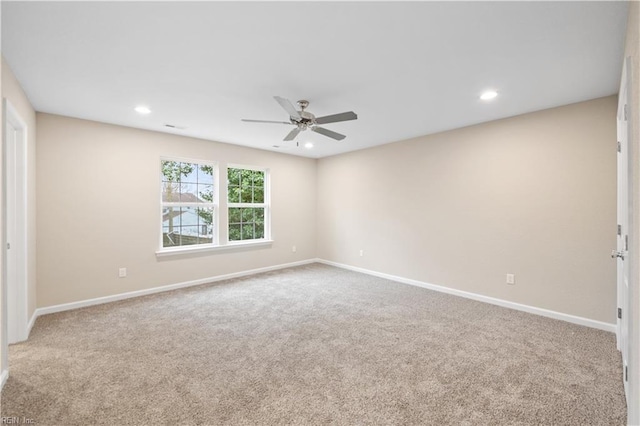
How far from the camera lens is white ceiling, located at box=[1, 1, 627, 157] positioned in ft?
5.66

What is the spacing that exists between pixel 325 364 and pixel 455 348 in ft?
3.98

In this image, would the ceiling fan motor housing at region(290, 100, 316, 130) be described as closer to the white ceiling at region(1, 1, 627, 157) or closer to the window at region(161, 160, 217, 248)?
the white ceiling at region(1, 1, 627, 157)

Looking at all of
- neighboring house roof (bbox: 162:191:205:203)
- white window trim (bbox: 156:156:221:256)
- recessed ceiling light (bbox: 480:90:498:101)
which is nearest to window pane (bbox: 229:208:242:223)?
white window trim (bbox: 156:156:221:256)

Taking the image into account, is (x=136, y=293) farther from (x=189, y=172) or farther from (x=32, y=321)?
(x=189, y=172)

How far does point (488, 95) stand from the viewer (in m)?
2.97

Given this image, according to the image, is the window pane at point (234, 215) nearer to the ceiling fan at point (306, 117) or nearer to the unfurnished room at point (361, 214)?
the unfurnished room at point (361, 214)

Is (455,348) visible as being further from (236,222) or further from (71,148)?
(71,148)

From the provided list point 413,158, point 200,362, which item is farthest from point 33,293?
point 413,158

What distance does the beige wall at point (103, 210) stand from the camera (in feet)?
11.5

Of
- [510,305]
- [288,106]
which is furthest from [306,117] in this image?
[510,305]

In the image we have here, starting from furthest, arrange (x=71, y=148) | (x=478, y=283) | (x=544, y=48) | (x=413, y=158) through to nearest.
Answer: (x=413, y=158) < (x=478, y=283) < (x=71, y=148) < (x=544, y=48)

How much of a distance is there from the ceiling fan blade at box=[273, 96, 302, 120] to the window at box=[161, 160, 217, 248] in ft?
9.12

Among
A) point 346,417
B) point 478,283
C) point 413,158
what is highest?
point 413,158

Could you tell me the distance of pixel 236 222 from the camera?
5.43m
